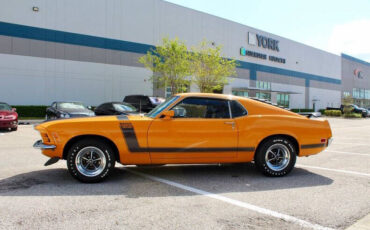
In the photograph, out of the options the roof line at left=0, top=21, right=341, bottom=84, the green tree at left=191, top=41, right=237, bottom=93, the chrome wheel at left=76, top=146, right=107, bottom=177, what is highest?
the roof line at left=0, top=21, right=341, bottom=84

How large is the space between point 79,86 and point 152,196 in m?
23.7

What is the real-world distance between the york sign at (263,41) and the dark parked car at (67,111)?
103 feet

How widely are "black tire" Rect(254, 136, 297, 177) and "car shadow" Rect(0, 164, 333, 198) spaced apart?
148mm

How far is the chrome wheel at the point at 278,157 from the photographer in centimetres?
529

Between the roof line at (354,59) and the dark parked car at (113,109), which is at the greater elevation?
the roof line at (354,59)

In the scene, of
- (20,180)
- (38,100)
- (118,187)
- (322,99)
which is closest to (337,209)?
(118,187)

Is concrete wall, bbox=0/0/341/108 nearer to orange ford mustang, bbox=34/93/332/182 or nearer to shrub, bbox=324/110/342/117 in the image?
shrub, bbox=324/110/342/117

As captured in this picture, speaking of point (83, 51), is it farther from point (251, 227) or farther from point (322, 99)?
point (322, 99)

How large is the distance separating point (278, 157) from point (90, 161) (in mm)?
3394

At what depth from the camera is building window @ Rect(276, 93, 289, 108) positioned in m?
46.6

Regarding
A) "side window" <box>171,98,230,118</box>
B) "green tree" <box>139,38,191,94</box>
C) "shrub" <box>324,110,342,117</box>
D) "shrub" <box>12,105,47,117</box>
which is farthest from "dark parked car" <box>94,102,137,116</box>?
"shrub" <box>324,110,342,117</box>

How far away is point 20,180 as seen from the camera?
480cm

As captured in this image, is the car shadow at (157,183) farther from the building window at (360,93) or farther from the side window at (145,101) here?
the building window at (360,93)

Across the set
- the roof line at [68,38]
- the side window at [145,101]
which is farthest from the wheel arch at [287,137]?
the roof line at [68,38]
